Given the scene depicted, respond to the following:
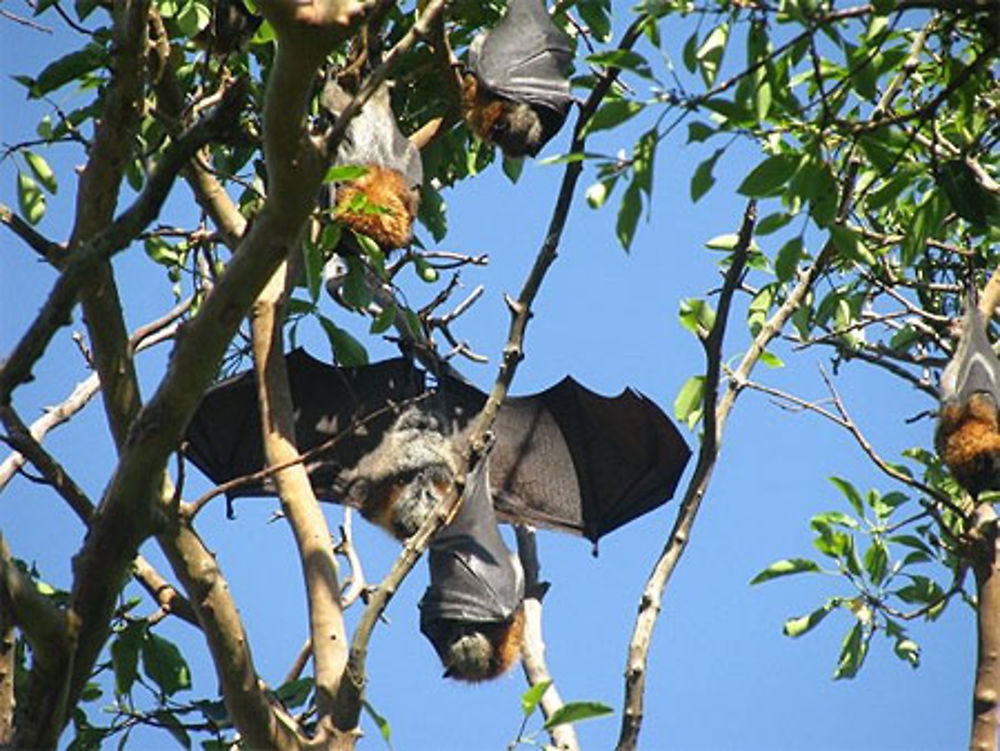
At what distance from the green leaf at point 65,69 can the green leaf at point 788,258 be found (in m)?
2.46

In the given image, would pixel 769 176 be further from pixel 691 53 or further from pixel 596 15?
pixel 596 15

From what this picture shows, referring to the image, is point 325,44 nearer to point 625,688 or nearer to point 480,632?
point 625,688

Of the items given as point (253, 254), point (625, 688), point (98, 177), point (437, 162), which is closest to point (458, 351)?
point (437, 162)

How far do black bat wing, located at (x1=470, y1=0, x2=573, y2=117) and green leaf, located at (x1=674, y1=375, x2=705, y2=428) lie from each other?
1534mm

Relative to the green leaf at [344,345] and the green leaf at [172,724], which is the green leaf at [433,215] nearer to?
the green leaf at [344,345]

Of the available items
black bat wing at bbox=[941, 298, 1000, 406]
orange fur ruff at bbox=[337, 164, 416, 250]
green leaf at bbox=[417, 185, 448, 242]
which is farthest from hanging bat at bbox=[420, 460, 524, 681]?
black bat wing at bbox=[941, 298, 1000, 406]

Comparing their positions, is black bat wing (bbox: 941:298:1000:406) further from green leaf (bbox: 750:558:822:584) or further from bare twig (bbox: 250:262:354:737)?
bare twig (bbox: 250:262:354:737)

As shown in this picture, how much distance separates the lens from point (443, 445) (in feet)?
27.5

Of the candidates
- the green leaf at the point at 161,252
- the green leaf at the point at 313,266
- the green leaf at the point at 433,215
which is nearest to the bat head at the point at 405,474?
the green leaf at the point at 433,215

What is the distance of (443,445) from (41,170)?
10.0ft

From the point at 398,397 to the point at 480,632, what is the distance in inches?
48.6

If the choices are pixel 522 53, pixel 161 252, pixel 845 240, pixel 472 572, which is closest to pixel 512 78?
pixel 522 53

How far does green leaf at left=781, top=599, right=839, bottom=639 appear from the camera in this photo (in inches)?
256

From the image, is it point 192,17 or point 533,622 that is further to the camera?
point 533,622
